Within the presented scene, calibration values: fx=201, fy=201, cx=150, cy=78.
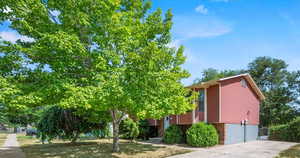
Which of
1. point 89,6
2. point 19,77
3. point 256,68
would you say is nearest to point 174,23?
point 89,6

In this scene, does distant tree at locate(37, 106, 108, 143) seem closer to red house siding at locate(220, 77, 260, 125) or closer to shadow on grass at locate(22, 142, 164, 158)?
shadow on grass at locate(22, 142, 164, 158)

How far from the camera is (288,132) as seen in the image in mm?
17516

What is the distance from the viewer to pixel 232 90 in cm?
1591

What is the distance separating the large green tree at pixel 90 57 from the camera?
311 inches

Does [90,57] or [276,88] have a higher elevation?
[90,57]

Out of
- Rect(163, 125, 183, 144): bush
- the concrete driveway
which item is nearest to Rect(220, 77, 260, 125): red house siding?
the concrete driveway

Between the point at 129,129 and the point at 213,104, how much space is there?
704cm

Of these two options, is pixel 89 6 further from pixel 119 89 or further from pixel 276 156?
pixel 276 156

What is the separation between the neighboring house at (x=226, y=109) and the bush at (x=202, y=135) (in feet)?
3.09

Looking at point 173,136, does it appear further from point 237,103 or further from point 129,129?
point 237,103

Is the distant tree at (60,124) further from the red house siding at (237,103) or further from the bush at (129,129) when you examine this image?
the red house siding at (237,103)

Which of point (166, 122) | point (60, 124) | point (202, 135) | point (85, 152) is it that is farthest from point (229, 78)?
point (60, 124)

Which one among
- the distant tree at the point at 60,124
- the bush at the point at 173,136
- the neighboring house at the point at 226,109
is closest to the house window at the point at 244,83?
the neighboring house at the point at 226,109

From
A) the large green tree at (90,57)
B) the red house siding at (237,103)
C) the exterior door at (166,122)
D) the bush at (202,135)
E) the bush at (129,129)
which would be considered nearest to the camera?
the large green tree at (90,57)
